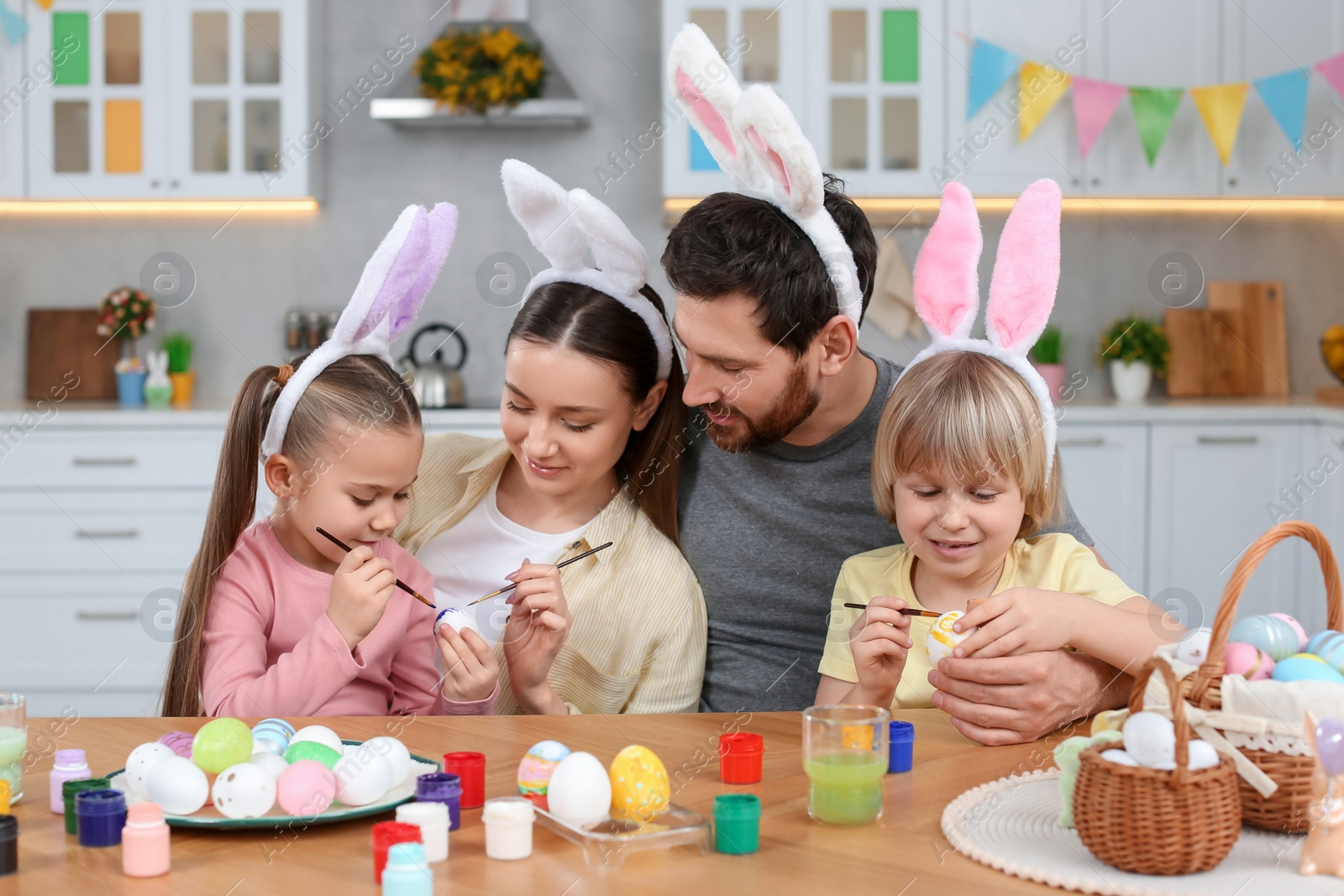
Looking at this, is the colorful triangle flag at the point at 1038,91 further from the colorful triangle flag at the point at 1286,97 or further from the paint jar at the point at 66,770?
the paint jar at the point at 66,770

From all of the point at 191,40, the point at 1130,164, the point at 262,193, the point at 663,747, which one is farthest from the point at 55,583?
the point at 1130,164

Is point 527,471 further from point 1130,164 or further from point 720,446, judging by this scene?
point 1130,164

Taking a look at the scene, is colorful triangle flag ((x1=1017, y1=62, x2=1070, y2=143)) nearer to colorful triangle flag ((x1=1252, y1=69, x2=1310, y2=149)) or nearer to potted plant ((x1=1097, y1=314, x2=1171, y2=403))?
colorful triangle flag ((x1=1252, y1=69, x2=1310, y2=149))

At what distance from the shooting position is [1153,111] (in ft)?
11.9

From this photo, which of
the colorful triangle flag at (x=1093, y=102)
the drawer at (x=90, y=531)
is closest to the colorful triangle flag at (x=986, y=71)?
the colorful triangle flag at (x=1093, y=102)

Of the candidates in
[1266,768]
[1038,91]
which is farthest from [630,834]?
[1038,91]

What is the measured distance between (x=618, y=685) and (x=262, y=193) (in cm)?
250

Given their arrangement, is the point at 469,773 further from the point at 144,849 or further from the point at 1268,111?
the point at 1268,111

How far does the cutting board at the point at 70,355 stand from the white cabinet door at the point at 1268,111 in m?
3.44

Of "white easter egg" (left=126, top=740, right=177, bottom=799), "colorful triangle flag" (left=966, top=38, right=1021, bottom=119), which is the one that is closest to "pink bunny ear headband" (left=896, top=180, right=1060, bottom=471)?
"white easter egg" (left=126, top=740, right=177, bottom=799)

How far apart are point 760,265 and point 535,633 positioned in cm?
57

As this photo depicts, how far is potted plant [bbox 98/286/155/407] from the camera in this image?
149 inches

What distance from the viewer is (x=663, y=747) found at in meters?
1.24

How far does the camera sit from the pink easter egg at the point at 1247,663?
1.03 meters
